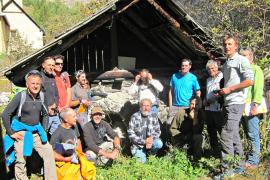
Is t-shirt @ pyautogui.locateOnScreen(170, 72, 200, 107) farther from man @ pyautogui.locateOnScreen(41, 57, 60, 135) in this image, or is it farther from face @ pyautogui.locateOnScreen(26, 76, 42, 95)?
face @ pyautogui.locateOnScreen(26, 76, 42, 95)

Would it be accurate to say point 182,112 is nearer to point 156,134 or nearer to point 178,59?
point 156,134

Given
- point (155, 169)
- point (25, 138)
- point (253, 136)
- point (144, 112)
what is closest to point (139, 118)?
point (144, 112)

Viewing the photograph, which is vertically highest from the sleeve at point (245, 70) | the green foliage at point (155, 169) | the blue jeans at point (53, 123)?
the sleeve at point (245, 70)

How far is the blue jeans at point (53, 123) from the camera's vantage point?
6394 millimetres

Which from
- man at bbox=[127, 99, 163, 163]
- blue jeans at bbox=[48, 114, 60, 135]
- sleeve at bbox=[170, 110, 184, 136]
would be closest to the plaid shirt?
man at bbox=[127, 99, 163, 163]

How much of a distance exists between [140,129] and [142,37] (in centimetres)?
261

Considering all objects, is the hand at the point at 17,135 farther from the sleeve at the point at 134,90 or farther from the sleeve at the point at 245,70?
the sleeve at the point at 245,70

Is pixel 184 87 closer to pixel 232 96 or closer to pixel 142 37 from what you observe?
pixel 232 96

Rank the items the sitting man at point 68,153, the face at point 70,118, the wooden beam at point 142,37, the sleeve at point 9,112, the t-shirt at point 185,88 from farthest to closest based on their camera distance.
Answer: the wooden beam at point 142,37 < the t-shirt at point 185,88 < the face at point 70,118 < the sitting man at point 68,153 < the sleeve at point 9,112

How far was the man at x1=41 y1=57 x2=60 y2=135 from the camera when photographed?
6227mm

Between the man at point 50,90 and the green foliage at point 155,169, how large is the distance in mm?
1191

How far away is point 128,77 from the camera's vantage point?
8500 millimetres

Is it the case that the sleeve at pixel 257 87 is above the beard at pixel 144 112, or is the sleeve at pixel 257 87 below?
above

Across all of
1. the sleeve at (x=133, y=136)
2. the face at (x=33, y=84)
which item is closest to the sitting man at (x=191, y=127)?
the sleeve at (x=133, y=136)
